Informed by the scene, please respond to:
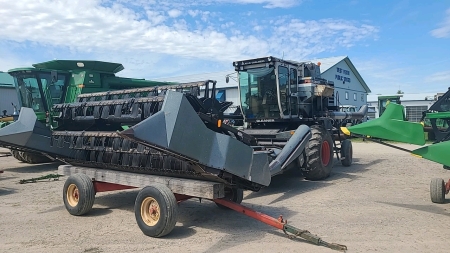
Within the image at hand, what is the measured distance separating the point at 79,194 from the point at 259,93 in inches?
208

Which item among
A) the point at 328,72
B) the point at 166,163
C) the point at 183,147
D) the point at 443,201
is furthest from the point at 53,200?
the point at 328,72

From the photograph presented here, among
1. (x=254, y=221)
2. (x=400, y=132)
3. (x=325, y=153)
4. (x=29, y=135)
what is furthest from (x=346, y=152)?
(x=29, y=135)

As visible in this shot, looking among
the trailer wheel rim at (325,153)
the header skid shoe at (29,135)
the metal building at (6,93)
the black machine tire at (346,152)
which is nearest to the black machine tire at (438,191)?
the trailer wheel rim at (325,153)

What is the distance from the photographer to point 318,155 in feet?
27.2

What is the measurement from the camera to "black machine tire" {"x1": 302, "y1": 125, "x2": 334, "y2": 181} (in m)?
8.25

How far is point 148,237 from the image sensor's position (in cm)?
482

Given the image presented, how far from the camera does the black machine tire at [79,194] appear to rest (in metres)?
5.73

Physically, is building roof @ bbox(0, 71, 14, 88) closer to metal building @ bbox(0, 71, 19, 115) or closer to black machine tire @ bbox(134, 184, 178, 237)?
metal building @ bbox(0, 71, 19, 115)

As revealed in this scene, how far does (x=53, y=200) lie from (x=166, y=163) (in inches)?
116

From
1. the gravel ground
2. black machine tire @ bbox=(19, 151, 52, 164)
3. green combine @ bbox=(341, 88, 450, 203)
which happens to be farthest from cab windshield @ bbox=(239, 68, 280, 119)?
black machine tire @ bbox=(19, 151, 52, 164)

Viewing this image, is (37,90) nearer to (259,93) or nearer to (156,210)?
(259,93)

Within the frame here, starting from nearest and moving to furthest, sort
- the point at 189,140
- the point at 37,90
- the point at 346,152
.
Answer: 1. the point at 189,140
2. the point at 346,152
3. the point at 37,90

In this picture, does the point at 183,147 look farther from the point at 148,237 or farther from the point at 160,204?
the point at 148,237

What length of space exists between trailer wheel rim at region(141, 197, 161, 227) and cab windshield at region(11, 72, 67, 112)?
737 centimetres
